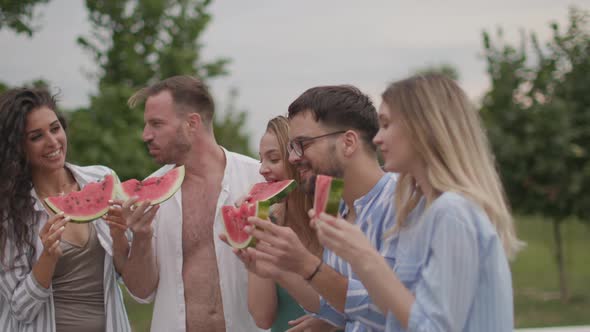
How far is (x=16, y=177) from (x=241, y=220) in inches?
77.1

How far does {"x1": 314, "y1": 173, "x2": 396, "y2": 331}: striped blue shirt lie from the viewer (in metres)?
3.04

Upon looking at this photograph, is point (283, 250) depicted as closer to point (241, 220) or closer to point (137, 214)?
point (241, 220)

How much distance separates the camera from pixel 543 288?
1859 centimetres

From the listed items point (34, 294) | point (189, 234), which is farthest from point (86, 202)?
point (189, 234)

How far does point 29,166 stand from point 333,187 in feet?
8.62

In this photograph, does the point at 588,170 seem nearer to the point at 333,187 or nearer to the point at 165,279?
the point at 165,279

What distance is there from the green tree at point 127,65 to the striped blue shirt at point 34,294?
5.16 metres

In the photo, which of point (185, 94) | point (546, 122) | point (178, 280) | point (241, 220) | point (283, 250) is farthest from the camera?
point (546, 122)

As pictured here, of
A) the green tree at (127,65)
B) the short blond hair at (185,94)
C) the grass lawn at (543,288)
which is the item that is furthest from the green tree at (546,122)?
the short blond hair at (185,94)

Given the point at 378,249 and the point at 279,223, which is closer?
the point at 378,249

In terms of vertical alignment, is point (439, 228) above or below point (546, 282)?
above

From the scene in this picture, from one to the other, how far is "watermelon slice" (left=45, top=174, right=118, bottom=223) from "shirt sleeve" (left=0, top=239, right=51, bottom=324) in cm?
46

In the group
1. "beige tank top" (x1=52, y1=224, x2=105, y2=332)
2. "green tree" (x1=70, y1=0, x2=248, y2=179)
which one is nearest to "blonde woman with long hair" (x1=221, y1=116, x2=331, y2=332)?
"beige tank top" (x1=52, y1=224, x2=105, y2=332)

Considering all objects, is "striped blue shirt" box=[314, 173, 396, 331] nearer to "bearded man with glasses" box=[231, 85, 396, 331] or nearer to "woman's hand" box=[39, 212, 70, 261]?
"bearded man with glasses" box=[231, 85, 396, 331]
